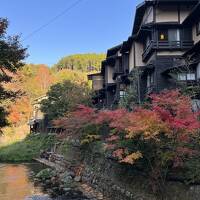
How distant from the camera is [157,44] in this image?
35.1 m

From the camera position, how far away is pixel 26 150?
57594mm

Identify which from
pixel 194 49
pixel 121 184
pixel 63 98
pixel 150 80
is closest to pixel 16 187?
pixel 121 184

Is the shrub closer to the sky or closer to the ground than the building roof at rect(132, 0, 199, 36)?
closer to the ground

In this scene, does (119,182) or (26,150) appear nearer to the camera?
(119,182)

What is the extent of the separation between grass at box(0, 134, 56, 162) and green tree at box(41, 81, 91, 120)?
13.8 feet

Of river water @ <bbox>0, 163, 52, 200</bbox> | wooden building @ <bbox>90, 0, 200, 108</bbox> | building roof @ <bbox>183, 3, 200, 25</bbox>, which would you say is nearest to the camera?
river water @ <bbox>0, 163, 52, 200</bbox>

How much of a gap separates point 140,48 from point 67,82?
62.7 ft

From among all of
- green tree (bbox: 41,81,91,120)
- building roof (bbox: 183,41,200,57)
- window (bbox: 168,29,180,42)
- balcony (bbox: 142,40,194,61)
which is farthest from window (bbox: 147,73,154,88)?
green tree (bbox: 41,81,91,120)

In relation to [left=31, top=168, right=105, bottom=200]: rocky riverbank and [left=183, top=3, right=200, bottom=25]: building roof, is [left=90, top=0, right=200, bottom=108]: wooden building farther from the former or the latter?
Result: [left=31, top=168, right=105, bottom=200]: rocky riverbank

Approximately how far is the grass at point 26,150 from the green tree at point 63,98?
4.20 meters

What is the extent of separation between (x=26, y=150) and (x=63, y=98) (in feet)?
35.0

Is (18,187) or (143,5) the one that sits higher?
(143,5)

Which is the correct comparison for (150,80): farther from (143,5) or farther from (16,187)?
(16,187)

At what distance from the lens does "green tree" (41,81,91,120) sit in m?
49.8
